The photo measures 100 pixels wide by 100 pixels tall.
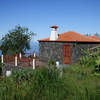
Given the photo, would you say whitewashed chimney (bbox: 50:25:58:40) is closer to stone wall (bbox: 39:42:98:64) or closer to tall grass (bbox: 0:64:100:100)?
stone wall (bbox: 39:42:98:64)

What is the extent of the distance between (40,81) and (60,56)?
980cm

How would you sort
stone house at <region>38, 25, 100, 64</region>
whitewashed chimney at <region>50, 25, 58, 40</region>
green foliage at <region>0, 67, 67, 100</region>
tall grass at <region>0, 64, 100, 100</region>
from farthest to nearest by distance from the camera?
1. whitewashed chimney at <region>50, 25, 58, 40</region>
2. stone house at <region>38, 25, 100, 64</region>
3. green foliage at <region>0, 67, 67, 100</region>
4. tall grass at <region>0, 64, 100, 100</region>

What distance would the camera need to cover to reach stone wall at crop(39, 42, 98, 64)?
1559 cm

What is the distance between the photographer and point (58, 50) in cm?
1608

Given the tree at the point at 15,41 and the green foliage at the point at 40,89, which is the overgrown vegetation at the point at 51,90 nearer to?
the green foliage at the point at 40,89

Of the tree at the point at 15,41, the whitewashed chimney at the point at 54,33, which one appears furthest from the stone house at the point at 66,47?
the tree at the point at 15,41

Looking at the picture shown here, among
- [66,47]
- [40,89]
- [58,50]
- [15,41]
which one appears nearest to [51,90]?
[40,89]

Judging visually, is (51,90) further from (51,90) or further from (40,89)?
(40,89)

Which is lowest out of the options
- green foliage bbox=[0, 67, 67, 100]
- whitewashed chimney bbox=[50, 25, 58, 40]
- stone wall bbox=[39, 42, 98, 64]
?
green foliage bbox=[0, 67, 67, 100]

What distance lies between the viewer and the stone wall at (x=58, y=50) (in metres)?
15.6

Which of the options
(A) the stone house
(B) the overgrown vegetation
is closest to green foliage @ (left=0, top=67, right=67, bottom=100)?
(B) the overgrown vegetation

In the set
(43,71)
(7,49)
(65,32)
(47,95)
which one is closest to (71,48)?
(65,32)

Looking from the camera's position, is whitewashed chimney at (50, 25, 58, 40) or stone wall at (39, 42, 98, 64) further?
whitewashed chimney at (50, 25, 58, 40)

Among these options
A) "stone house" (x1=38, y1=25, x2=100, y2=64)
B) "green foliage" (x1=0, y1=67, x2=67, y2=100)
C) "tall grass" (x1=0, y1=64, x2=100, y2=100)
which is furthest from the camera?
"stone house" (x1=38, y1=25, x2=100, y2=64)
